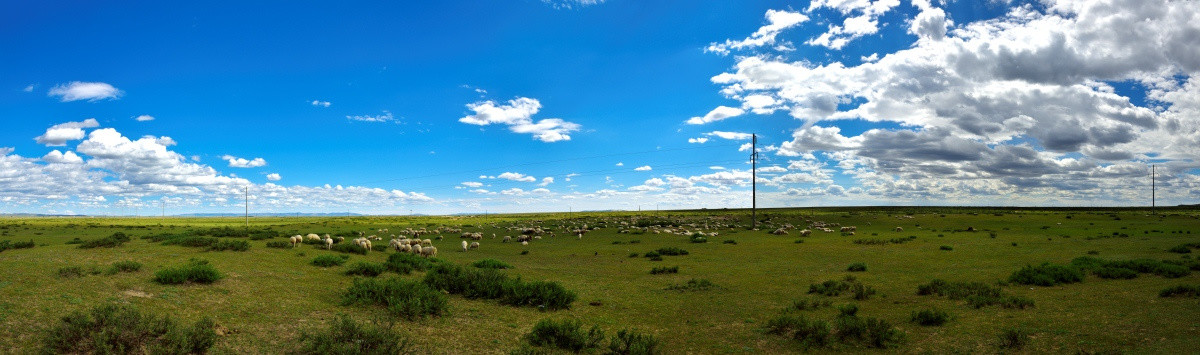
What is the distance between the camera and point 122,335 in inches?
363

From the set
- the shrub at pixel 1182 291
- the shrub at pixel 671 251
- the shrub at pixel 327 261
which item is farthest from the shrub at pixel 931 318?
the shrub at pixel 671 251

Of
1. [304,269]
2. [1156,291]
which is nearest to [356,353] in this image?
[304,269]

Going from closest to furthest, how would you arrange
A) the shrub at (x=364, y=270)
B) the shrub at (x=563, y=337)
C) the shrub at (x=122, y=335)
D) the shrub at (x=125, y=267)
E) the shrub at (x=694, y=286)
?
the shrub at (x=122, y=335) < the shrub at (x=563, y=337) < the shrub at (x=125, y=267) < the shrub at (x=364, y=270) < the shrub at (x=694, y=286)

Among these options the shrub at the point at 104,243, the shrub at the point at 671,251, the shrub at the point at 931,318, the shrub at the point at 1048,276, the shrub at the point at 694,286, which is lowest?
the shrub at the point at 671,251

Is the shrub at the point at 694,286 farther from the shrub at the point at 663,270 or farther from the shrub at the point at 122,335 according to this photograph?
the shrub at the point at 122,335

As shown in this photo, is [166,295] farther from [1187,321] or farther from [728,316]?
[1187,321]

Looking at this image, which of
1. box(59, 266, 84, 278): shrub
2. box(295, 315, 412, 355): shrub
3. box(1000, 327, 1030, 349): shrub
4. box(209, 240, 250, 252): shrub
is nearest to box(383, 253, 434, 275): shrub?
box(209, 240, 250, 252): shrub

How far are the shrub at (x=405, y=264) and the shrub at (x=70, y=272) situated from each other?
8375 mm

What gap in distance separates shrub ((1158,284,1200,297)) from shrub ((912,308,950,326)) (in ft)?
22.1

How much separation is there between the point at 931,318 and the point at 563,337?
30.2 feet

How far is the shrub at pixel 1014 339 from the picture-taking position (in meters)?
11.1

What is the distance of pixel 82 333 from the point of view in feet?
30.2

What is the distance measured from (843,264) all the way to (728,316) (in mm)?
15031

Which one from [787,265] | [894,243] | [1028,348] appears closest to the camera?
[1028,348]
